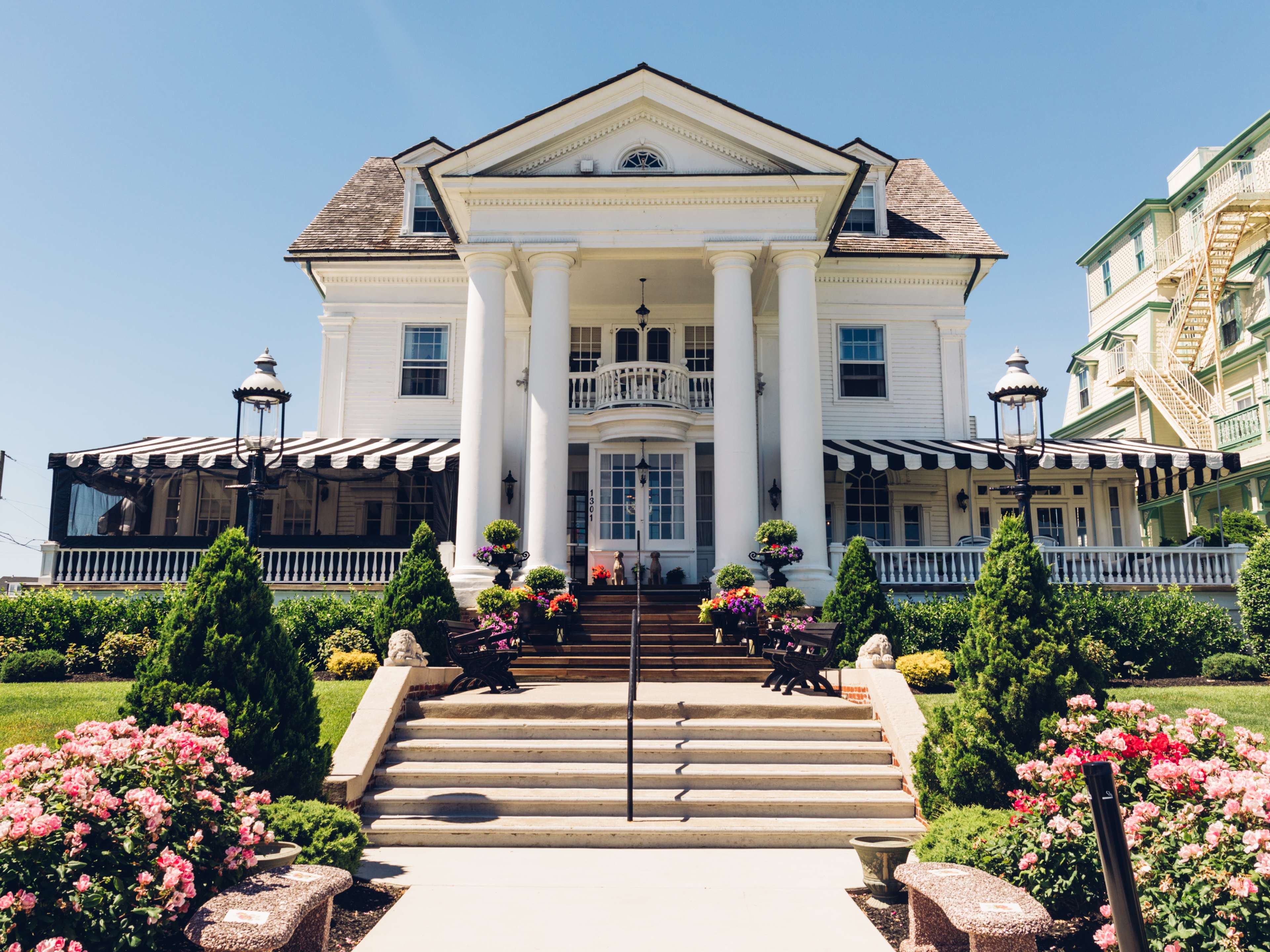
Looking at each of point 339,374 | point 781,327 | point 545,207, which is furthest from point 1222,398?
point 339,374

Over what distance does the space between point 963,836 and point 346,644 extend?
1150cm

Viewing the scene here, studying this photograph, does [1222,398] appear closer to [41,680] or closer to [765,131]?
[765,131]

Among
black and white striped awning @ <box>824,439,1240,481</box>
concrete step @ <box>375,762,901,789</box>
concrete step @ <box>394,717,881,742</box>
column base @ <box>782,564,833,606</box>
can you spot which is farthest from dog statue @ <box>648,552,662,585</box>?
concrete step @ <box>375,762,901,789</box>

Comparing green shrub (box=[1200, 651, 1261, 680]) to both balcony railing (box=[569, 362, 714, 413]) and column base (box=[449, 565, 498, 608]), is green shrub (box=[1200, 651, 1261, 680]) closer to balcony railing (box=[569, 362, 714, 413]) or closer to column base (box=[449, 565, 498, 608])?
balcony railing (box=[569, 362, 714, 413])

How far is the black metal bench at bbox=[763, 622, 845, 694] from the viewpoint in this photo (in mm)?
12000

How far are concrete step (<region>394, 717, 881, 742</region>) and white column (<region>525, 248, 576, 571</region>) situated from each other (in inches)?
248

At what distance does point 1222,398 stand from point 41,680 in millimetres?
33356

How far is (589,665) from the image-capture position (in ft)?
46.0

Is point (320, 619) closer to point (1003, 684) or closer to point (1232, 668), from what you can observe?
point (1003, 684)

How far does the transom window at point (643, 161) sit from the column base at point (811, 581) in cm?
873

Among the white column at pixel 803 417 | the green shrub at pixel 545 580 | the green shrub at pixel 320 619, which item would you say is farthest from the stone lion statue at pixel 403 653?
the white column at pixel 803 417

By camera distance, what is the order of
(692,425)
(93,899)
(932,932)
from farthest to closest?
(692,425) → (932,932) → (93,899)

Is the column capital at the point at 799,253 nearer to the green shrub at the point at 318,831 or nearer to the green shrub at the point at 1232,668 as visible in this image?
the green shrub at the point at 1232,668

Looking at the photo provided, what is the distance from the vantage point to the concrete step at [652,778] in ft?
30.6
